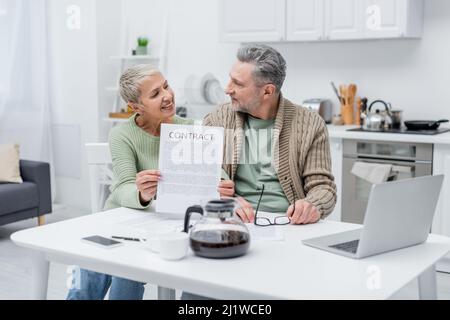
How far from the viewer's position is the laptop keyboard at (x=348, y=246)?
5.92 ft

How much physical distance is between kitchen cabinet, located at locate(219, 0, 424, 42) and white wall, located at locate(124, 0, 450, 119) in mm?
182

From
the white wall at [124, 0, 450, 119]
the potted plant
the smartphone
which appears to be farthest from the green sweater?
the potted plant

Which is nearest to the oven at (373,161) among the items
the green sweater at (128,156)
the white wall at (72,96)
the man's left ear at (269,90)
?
the man's left ear at (269,90)

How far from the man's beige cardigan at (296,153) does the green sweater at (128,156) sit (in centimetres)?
30

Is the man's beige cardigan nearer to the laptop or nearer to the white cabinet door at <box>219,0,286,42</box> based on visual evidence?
the laptop

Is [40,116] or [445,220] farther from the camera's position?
[40,116]

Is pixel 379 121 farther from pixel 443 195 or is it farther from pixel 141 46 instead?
pixel 141 46

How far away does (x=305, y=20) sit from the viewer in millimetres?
4414

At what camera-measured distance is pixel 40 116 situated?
19.0ft

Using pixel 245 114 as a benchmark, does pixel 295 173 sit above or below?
below

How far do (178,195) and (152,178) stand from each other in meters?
0.11

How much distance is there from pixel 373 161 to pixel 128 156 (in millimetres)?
2122

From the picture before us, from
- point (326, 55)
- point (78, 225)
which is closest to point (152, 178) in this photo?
point (78, 225)
